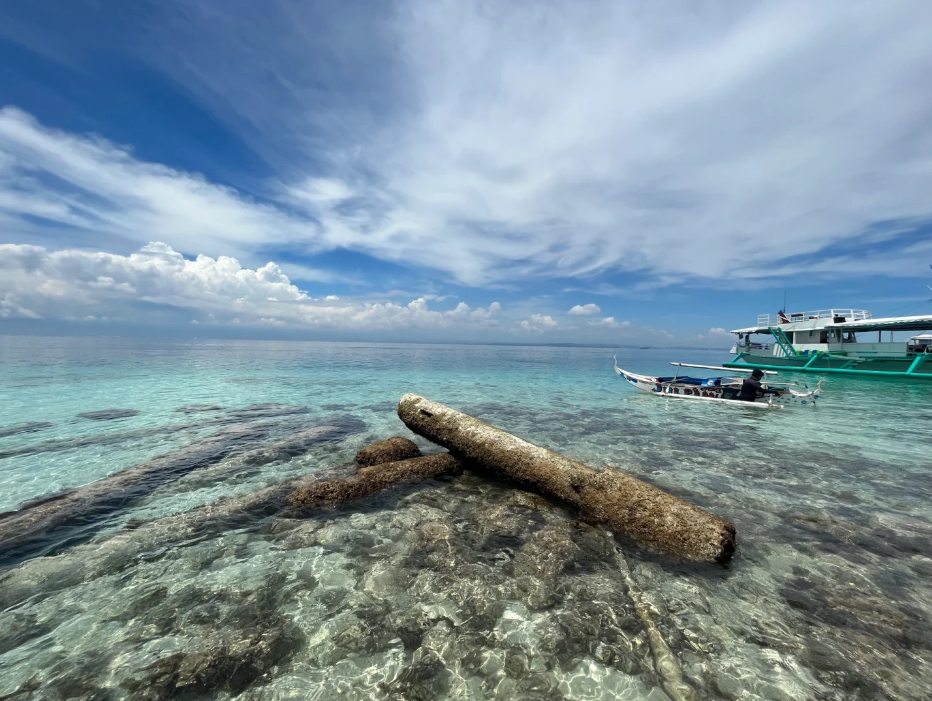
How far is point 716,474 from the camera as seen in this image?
12641 mm

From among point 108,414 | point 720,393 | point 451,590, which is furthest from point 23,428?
point 720,393

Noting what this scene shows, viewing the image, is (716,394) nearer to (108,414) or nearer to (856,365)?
(856,365)

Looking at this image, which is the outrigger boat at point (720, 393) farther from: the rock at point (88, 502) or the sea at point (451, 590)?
the rock at point (88, 502)

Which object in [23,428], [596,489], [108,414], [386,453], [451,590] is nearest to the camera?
[451,590]

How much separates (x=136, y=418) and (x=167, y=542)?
17919 mm

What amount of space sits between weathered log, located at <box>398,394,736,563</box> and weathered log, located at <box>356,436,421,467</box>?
800 millimetres

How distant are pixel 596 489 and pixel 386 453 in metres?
6.77

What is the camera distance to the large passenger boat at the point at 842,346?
144 ft

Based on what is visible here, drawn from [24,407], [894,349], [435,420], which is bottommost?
[24,407]

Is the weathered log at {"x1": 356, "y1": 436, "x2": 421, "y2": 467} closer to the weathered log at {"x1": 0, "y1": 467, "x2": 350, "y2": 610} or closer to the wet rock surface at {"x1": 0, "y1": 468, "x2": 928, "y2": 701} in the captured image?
the weathered log at {"x1": 0, "y1": 467, "x2": 350, "y2": 610}

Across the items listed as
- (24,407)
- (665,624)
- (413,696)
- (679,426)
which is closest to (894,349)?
(679,426)

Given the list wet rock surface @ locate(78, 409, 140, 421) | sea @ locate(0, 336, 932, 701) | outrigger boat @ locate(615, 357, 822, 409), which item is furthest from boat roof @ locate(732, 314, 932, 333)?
wet rock surface @ locate(78, 409, 140, 421)

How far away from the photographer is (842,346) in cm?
5081

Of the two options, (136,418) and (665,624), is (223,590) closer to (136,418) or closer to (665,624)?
(665,624)
